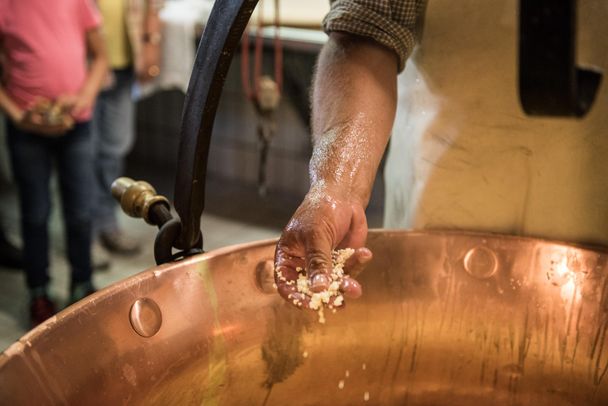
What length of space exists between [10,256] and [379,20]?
7.77ft

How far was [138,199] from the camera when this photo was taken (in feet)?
2.70

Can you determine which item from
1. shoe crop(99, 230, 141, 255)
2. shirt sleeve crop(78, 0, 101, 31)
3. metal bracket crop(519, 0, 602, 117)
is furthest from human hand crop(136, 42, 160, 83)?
metal bracket crop(519, 0, 602, 117)

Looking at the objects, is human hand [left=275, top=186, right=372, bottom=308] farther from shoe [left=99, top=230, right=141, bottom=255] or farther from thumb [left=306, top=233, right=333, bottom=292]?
shoe [left=99, top=230, right=141, bottom=255]

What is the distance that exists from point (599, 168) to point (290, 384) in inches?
21.5

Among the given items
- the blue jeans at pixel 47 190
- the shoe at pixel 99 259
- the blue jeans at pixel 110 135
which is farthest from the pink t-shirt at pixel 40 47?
the shoe at pixel 99 259

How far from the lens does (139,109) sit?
13.0ft

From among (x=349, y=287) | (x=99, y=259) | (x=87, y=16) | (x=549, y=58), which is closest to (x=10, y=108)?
(x=87, y=16)

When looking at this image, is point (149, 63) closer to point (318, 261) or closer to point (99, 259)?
point (99, 259)

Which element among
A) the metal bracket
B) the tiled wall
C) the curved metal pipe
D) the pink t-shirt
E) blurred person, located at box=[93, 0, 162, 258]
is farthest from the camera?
the tiled wall

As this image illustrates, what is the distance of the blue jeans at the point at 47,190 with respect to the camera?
7.25ft

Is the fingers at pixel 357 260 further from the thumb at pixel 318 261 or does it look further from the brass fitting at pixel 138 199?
the brass fitting at pixel 138 199

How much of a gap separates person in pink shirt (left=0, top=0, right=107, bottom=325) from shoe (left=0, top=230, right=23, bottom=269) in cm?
49

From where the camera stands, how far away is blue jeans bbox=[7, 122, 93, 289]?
221 centimetres

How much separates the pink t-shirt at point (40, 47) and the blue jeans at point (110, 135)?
61 centimetres
